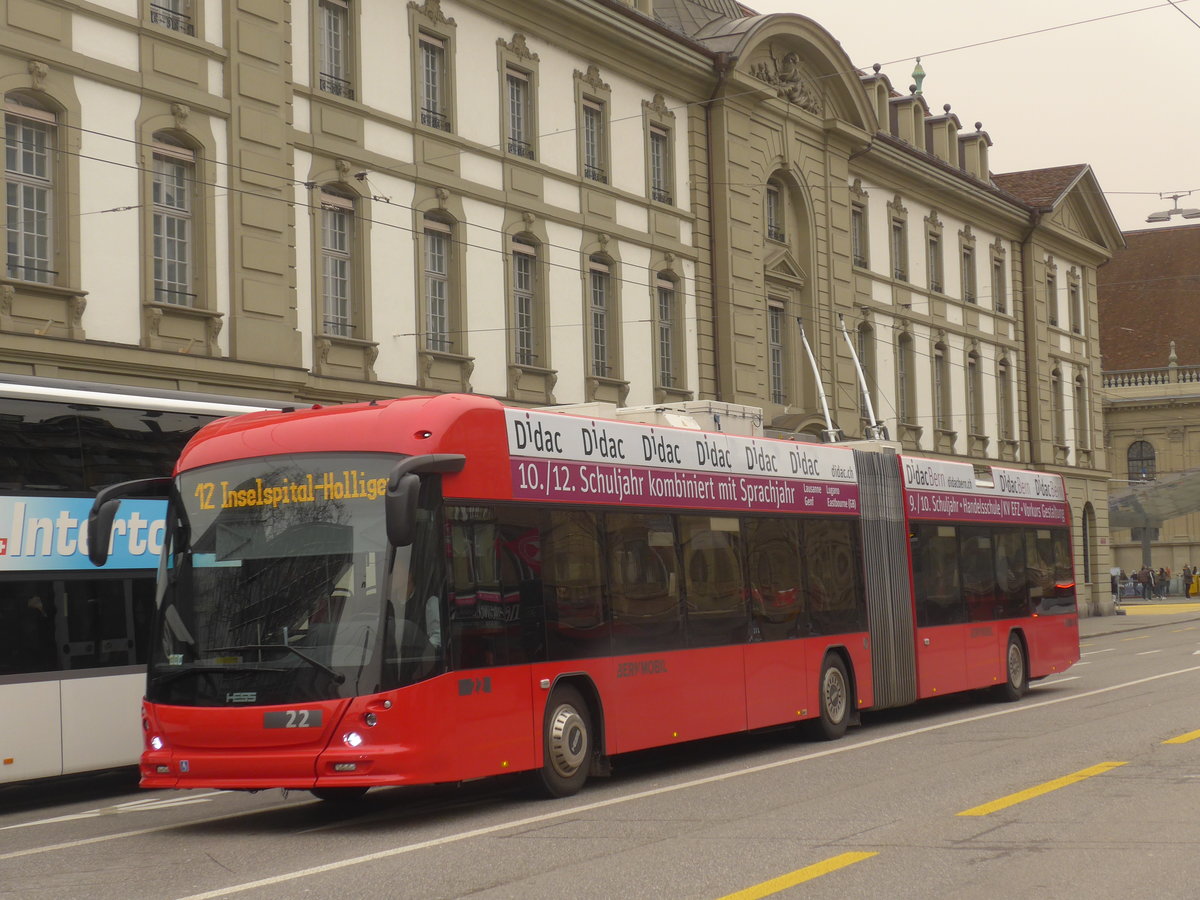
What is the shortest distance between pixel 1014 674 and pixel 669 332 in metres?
13.3

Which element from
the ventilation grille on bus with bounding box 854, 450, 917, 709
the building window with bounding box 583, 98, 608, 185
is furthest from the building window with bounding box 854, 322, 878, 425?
the ventilation grille on bus with bounding box 854, 450, 917, 709

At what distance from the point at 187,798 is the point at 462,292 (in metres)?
14.2

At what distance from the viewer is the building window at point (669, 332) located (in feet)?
109

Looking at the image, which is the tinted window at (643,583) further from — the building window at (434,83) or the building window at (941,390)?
the building window at (941,390)

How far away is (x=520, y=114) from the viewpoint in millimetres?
29578

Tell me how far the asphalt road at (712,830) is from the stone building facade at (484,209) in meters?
5.65

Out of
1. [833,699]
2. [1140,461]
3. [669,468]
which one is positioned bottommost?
[833,699]

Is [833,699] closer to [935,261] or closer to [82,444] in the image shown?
[82,444]

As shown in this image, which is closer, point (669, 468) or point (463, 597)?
point (463, 597)

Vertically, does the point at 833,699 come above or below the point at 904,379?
below

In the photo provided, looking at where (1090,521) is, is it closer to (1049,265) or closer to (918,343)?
(1049,265)

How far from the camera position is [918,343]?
45.2 meters

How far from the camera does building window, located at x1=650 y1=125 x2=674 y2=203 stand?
33406 mm

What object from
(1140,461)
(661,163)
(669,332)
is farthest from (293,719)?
(1140,461)
